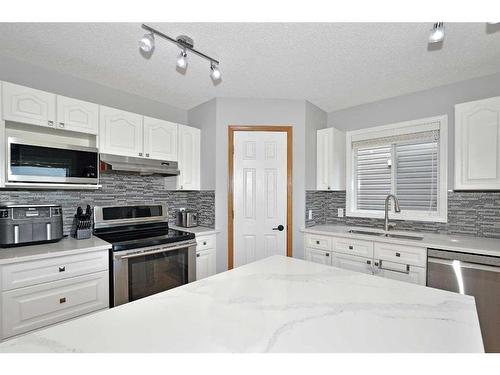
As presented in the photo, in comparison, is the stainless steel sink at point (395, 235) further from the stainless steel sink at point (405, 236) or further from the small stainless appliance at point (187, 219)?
the small stainless appliance at point (187, 219)

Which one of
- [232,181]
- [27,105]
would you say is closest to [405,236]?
[232,181]

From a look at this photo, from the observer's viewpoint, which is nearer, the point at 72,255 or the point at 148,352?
the point at 148,352

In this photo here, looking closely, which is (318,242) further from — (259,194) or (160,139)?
(160,139)

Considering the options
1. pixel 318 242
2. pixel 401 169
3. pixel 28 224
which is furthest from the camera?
pixel 401 169

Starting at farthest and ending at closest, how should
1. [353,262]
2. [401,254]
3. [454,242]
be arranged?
[353,262]
[401,254]
[454,242]

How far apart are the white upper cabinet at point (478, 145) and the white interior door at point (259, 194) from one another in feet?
5.30

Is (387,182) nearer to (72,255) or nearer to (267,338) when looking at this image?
(267,338)

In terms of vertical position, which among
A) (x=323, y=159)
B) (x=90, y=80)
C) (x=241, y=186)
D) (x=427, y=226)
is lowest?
(x=427, y=226)

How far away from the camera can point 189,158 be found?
2.96 meters

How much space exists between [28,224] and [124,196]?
95 centimetres

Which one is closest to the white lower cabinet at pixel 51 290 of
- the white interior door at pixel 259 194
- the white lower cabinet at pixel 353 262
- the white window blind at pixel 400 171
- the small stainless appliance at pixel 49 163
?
the small stainless appliance at pixel 49 163
